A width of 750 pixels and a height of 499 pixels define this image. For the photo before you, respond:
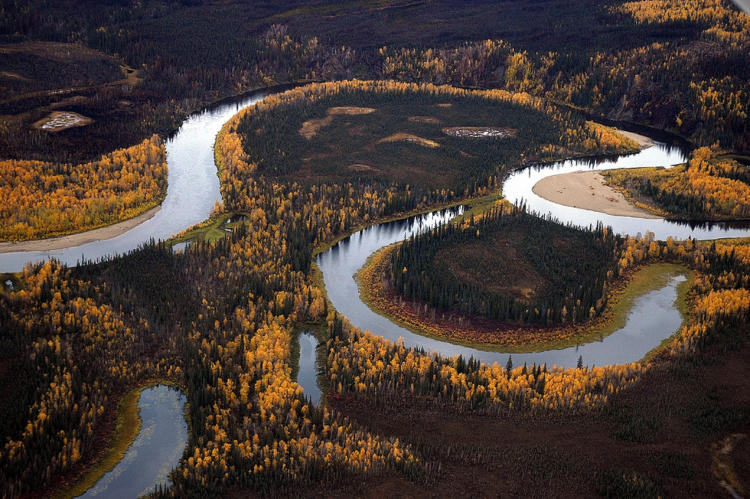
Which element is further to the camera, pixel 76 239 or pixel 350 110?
pixel 350 110

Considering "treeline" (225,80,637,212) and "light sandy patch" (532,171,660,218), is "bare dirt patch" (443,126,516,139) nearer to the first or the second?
"treeline" (225,80,637,212)

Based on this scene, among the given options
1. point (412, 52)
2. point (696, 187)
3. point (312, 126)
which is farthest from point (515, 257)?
point (412, 52)

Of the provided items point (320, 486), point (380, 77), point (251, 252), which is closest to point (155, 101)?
point (380, 77)

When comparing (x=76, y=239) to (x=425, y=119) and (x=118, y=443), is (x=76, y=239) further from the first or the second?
(x=425, y=119)

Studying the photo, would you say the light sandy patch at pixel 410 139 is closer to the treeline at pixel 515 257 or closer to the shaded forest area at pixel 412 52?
the treeline at pixel 515 257

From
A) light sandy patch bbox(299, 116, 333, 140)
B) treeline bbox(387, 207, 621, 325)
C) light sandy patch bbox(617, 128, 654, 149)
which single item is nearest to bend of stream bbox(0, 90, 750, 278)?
light sandy patch bbox(617, 128, 654, 149)
